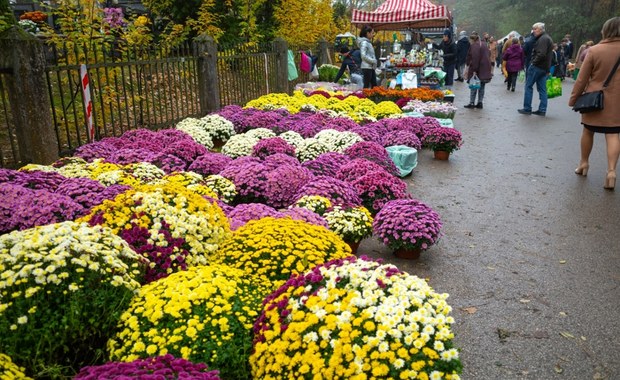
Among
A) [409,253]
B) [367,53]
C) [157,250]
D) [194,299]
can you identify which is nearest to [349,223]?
[409,253]

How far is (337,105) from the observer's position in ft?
38.4

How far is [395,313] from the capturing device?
237cm

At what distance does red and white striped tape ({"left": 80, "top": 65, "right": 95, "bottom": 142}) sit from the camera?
721 centimetres

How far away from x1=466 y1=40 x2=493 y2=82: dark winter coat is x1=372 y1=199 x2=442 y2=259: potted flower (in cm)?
1146

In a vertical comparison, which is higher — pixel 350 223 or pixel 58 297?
pixel 58 297

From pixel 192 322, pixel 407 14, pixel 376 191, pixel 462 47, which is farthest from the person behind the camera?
Answer: pixel 462 47

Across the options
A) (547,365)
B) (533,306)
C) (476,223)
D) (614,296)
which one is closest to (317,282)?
(547,365)

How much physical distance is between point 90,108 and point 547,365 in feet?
22.2

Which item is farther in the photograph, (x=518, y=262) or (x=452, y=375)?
(x=518, y=262)

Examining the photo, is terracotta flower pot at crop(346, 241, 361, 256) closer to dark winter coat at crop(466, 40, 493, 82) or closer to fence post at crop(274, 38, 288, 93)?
fence post at crop(274, 38, 288, 93)

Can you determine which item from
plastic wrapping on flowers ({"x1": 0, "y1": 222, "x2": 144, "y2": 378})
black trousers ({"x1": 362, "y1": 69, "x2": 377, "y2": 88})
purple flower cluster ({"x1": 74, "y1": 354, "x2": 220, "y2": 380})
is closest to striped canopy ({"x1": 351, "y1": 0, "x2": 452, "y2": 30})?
black trousers ({"x1": 362, "y1": 69, "x2": 377, "y2": 88})

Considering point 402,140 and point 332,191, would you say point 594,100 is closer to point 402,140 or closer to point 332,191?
point 402,140

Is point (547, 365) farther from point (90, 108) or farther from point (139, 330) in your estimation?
point (90, 108)

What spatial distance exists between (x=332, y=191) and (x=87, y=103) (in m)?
4.17
